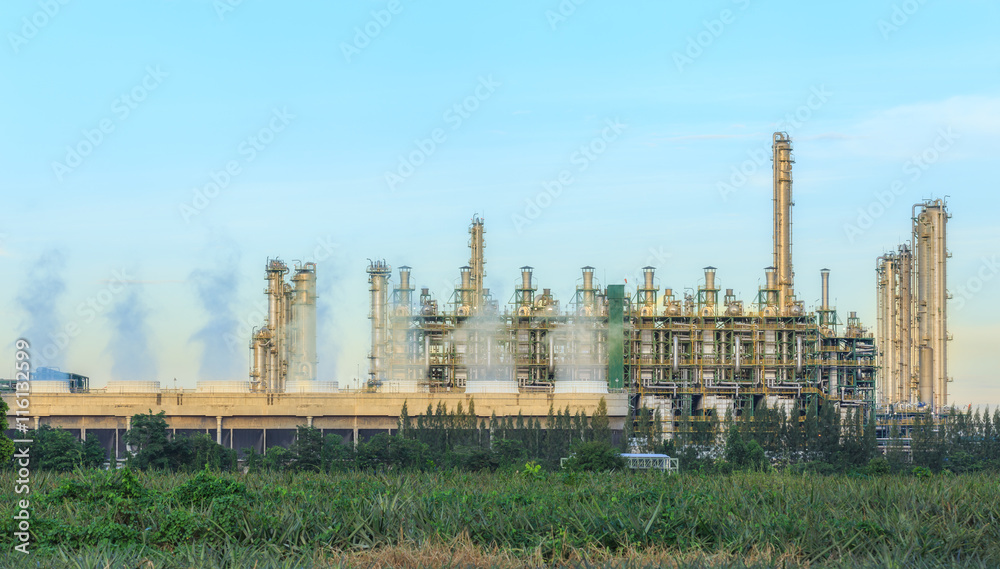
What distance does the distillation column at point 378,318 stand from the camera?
77875 millimetres

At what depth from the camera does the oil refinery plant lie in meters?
71.1

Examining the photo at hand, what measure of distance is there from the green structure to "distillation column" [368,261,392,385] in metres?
16.6

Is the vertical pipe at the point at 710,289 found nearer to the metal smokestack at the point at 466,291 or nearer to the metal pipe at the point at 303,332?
the metal smokestack at the point at 466,291

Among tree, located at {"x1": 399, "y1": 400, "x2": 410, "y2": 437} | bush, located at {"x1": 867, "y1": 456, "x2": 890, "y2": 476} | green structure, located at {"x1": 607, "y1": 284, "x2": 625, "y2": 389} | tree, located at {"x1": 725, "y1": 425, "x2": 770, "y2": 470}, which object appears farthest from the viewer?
green structure, located at {"x1": 607, "y1": 284, "x2": 625, "y2": 389}

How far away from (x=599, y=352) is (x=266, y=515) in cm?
6026

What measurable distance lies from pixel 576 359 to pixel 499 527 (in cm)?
6048

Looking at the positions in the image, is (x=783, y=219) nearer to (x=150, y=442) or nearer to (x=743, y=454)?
(x=743, y=454)

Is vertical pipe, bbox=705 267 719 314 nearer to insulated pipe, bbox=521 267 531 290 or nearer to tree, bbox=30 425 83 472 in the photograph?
insulated pipe, bbox=521 267 531 290


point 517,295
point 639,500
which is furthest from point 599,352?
point 639,500

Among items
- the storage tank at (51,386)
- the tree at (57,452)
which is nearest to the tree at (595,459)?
the tree at (57,452)

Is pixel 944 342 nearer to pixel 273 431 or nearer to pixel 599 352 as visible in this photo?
pixel 599 352

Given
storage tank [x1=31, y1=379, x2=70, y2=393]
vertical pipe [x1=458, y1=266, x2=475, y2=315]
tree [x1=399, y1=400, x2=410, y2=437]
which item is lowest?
tree [x1=399, y1=400, x2=410, y2=437]

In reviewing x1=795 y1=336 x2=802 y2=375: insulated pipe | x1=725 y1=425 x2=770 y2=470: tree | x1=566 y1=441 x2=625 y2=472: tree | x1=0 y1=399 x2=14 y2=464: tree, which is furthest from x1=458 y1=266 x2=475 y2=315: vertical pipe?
x1=0 y1=399 x2=14 y2=464: tree

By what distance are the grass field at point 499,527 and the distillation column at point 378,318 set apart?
192 ft
